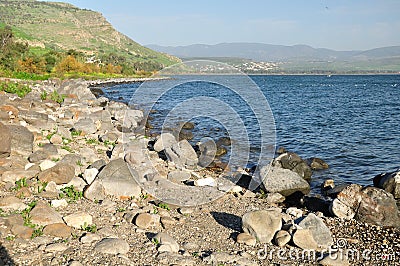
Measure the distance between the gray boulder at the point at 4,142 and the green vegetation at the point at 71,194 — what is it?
255cm

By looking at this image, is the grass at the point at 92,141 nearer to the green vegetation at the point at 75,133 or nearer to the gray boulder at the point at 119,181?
the green vegetation at the point at 75,133

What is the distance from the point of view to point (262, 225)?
8.41 meters

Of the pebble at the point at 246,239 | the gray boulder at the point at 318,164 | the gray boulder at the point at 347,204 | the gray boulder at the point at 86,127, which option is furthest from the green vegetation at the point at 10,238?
the gray boulder at the point at 318,164

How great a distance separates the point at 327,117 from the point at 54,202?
31.3 m

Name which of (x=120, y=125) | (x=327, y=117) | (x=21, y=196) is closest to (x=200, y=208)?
(x=21, y=196)

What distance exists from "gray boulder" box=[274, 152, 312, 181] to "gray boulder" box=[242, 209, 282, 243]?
6563mm

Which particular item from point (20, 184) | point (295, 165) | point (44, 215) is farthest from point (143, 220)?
point (295, 165)

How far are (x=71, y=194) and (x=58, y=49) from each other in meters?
128

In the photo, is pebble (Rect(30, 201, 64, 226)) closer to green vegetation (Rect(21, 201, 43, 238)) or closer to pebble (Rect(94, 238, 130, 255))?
green vegetation (Rect(21, 201, 43, 238))

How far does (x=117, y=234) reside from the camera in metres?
7.98

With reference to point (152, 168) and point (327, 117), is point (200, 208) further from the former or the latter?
point (327, 117)

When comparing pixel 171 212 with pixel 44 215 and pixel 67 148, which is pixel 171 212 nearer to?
pixel 44 215

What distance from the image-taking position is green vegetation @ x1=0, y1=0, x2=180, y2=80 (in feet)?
196

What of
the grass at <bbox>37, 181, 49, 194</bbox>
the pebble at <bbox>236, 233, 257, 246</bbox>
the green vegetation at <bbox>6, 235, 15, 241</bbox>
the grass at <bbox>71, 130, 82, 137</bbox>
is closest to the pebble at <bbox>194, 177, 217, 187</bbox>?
the pebble at <bbox>236, 233, 257, 246</bbox>
